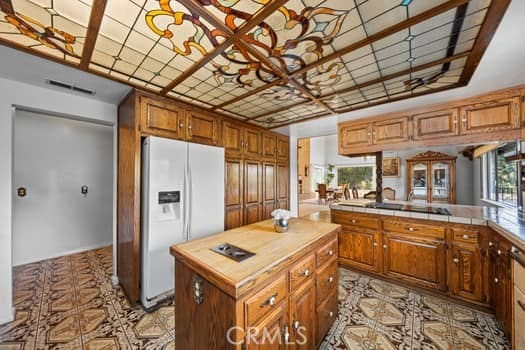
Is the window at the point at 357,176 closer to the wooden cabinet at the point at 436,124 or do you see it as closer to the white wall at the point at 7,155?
the wooden cabinet at the point at 436,124

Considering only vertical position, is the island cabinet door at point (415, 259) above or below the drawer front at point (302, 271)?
below

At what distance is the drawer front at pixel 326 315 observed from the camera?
5.17 ft

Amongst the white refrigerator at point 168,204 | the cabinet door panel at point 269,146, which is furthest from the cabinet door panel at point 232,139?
the cabinet door panel at point 269,146

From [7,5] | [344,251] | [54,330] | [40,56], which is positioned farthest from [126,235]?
[344,251]

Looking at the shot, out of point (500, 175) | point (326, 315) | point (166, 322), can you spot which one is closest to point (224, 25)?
point (326, 315)

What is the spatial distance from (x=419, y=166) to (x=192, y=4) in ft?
11.7

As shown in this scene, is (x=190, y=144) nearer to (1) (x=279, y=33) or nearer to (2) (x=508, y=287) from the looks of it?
(1) (x=279, y=33)

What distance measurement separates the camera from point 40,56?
5.55 ft

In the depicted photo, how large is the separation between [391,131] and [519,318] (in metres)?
2.12

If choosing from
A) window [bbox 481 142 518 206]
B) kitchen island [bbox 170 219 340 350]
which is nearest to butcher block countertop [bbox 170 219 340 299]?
kitchen island [bbox 170 219 340 350]

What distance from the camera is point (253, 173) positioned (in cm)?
354

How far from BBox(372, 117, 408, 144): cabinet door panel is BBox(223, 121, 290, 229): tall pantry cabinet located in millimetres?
1789

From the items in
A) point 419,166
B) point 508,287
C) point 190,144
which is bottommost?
point 508,287

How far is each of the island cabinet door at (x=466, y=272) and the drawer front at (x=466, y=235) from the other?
6 cm
